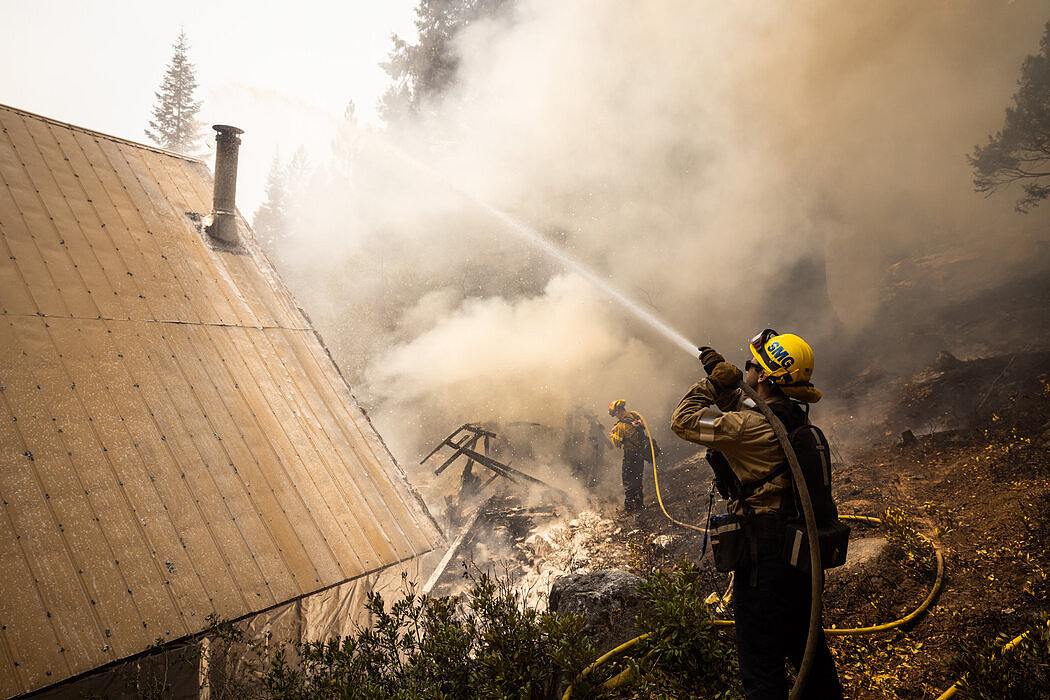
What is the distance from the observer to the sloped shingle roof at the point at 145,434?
9.43ft

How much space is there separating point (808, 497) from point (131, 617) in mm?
3568

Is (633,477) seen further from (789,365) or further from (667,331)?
(789,365)

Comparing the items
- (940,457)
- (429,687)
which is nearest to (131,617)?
(429,687)

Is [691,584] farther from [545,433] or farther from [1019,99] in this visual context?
[1019,99]

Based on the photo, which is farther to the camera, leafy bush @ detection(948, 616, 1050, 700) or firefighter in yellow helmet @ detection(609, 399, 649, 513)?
firefighter in yellow helmet @ detection(609, 399, 649, 513)

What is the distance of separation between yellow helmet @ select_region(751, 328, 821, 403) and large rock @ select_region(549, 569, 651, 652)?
1.55 meters

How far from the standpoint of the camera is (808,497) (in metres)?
2.26

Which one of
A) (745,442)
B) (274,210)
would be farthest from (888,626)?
(274,210)

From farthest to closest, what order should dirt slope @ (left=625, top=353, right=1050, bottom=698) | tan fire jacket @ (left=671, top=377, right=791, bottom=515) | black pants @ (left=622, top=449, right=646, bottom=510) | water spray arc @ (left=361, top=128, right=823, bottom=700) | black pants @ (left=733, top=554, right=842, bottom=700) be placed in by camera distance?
black pants @ (left=622, top=449, right=646, bottom=510)
dirt slope @ (left=625, top=353, right=1050, bottom=698)
tan fire jacket @ (left=671, top=377, right=791, bottom=515)
black pants @ (left=733, top=554, right=842, bottom=700)
water spray arc @ (left=361, top=128, right=823, bottom=700)

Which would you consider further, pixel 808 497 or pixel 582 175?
pixel 582 175

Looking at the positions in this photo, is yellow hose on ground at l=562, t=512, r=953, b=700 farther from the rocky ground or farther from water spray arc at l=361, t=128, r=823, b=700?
water spray arc at l=361, t=128, r=823, b=700

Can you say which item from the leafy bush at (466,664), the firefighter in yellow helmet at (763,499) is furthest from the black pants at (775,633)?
the leafy bush at (466,664)

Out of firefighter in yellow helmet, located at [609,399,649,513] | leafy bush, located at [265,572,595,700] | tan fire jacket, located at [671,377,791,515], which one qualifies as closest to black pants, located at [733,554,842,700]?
tan fire jacket, located at [671,377,791,515]

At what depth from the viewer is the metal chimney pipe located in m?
5.70
